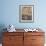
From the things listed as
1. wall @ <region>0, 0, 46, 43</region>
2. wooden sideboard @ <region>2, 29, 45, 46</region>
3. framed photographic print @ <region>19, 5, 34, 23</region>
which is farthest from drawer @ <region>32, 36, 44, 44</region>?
framed photographic print @ <region>19, 5, 34, 23</region>

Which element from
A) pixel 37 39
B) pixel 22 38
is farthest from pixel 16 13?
pixel 37 39

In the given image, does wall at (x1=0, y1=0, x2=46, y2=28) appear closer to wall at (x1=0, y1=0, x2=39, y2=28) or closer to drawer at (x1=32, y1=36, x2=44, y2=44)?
wall at (x1=0, y1=0, x2=39, y2=28)

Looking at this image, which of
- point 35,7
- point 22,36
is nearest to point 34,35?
point 22,36

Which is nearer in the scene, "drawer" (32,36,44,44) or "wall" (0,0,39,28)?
"drawer" (32,36,44,44)

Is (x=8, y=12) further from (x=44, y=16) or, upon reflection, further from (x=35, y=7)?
(x=44, y=16)

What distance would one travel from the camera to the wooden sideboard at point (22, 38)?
355 cm

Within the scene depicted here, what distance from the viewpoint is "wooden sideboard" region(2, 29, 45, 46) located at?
355 cm

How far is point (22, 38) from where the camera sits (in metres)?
3.56

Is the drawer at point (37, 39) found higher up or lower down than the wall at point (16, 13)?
lower down

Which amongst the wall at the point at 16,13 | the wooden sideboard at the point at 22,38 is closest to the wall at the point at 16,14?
the wall at the point at 16,13

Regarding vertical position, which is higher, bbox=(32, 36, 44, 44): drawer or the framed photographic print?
the framed photographic print

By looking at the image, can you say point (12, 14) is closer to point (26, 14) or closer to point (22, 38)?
point (26, 14)

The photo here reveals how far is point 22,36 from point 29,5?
104 centimetres

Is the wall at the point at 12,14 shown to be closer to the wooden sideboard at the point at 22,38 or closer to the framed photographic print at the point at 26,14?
the framed photographic print at the point at 26,14
